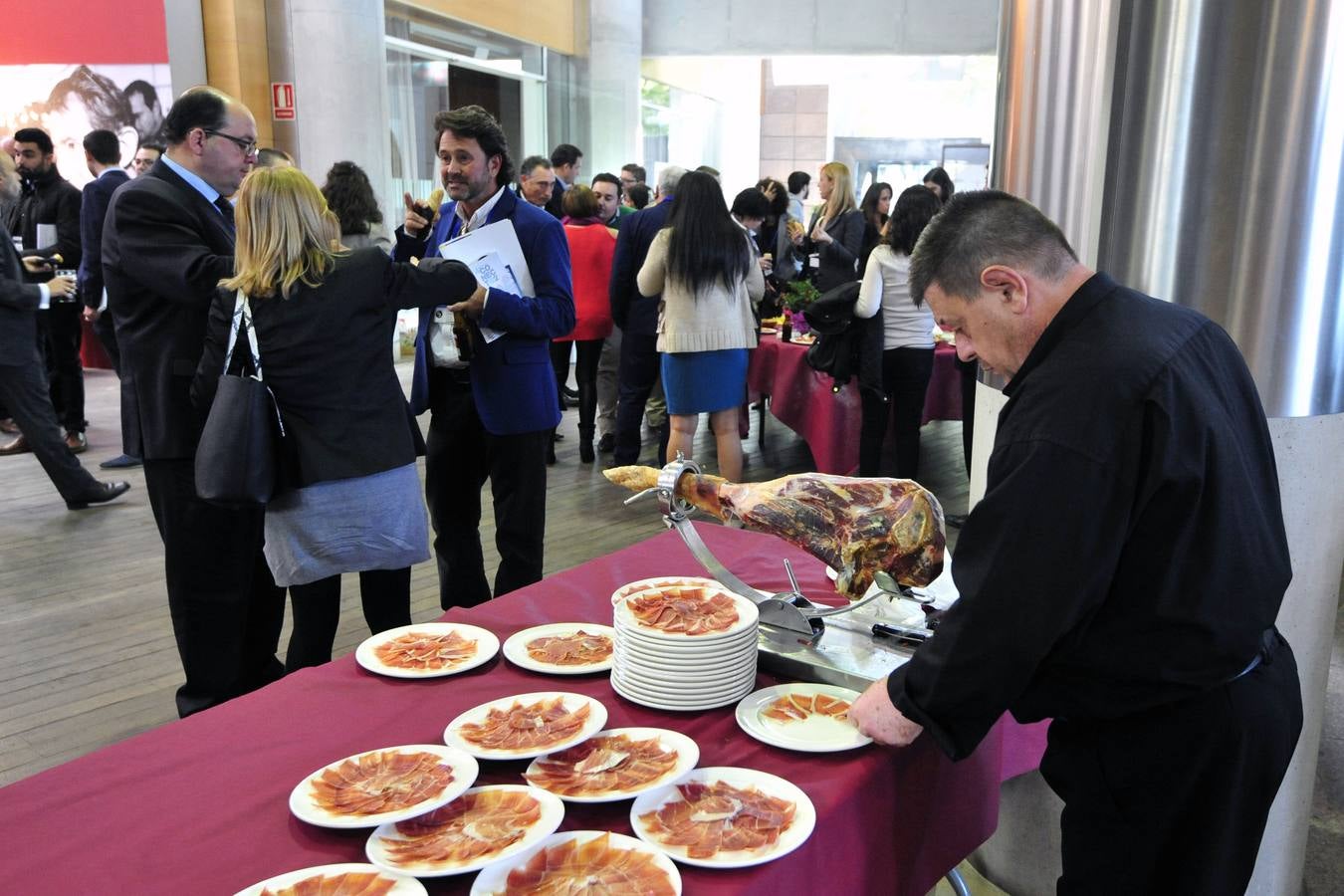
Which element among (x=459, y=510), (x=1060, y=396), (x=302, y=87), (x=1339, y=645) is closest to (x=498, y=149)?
(x=459, y=510)

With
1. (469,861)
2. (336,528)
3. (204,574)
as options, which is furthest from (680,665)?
(204,574)

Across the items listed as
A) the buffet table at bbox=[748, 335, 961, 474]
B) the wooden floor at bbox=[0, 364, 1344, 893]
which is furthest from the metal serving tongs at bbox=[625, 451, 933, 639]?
the buffet table at bbox=[748, 335, 961, 474]

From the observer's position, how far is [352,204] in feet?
14.1

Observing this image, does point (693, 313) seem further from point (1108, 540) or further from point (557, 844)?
point (557, 844)

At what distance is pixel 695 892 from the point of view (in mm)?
1074

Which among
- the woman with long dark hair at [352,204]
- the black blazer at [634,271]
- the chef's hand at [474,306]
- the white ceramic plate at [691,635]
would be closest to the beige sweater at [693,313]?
the black blazer at [634,271]

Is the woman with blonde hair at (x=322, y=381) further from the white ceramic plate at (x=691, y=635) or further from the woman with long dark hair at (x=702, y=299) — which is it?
the woman with long dark hair at (x=702, y=299)

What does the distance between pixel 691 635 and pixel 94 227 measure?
440 cm

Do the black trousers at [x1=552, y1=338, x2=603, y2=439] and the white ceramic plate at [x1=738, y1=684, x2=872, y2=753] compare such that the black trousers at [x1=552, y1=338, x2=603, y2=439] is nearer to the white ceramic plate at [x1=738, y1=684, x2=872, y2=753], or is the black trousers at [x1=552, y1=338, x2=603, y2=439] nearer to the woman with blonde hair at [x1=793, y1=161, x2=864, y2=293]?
the woman with blonde hair at [x1=793, y1=161, x2=864, y2=293]

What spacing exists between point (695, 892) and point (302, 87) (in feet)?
25.4

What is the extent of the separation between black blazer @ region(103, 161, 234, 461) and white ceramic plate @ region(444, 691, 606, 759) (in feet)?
4.43

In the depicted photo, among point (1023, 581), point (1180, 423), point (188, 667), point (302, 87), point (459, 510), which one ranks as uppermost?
point (302, 87)

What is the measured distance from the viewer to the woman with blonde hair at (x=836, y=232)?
537 centimetres

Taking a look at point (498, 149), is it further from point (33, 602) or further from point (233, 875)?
point (33, 602)
